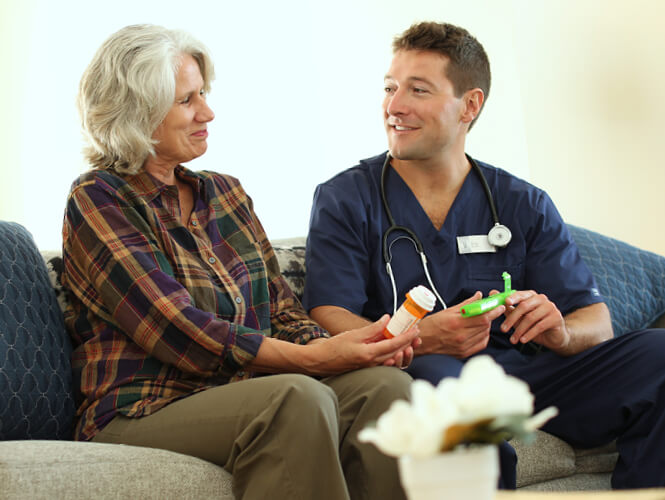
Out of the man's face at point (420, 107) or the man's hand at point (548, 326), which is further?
the man's face at point (420, 107)

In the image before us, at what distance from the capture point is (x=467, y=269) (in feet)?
6.75

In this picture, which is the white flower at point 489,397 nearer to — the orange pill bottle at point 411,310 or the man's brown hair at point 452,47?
the orange pill bottle at point 411,310

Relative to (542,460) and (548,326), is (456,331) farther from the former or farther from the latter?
(542,460)

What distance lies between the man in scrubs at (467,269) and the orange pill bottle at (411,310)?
0.81 feet

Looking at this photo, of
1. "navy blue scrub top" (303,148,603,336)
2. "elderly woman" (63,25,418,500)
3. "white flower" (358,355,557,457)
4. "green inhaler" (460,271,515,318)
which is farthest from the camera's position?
"navy blue scrub top" (303,148,603,336)

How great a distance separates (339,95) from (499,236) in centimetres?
154

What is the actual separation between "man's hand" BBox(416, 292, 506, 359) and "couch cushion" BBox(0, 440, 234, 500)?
2.00 feet

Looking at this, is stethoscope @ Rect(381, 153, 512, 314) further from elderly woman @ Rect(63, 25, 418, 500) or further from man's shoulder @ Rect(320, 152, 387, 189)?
elderly woman @ Rect(63, 25, 418, 500)

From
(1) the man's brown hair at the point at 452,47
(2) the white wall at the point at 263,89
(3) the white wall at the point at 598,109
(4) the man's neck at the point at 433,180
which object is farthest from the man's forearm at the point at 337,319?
(3) the white wall at the point at 598,109

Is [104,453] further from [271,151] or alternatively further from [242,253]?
[271,151]

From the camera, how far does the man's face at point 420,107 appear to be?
2182 mm

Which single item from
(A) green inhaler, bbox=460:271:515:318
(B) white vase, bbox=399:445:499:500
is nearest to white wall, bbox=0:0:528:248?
(A) green inhaler, bbox=460:271:515:318

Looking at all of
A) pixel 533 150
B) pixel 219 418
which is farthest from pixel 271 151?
pixel 219 418

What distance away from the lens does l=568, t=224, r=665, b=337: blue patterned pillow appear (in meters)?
2.28
